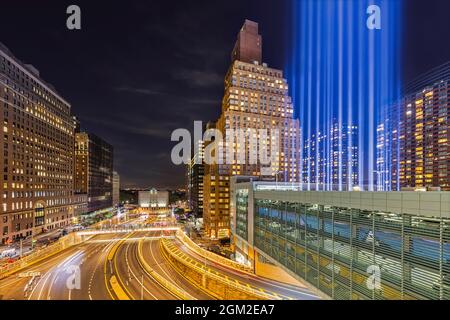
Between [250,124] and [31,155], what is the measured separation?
7084cm

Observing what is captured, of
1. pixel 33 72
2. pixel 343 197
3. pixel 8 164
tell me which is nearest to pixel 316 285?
pixel 343 197

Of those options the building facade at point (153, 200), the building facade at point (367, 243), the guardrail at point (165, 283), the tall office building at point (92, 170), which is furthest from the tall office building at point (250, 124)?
the building facade at point (153, 200)

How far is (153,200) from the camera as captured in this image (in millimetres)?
183750

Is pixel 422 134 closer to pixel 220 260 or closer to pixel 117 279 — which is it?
pixel 220 260

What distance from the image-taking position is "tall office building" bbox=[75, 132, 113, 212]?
129 meters

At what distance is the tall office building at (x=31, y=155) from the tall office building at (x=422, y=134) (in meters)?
132

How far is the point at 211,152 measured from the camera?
313ft

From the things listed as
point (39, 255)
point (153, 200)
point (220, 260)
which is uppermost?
point (220, 260)

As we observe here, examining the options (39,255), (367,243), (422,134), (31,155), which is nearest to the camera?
(367,243)

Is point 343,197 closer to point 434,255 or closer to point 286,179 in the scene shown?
point 434,255

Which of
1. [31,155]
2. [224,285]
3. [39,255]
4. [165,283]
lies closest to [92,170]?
[31,155]

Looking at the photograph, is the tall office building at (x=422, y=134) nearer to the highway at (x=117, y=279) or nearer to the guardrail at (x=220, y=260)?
the guardrail at (x=220, y=260)

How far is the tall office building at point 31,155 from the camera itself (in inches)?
2670
